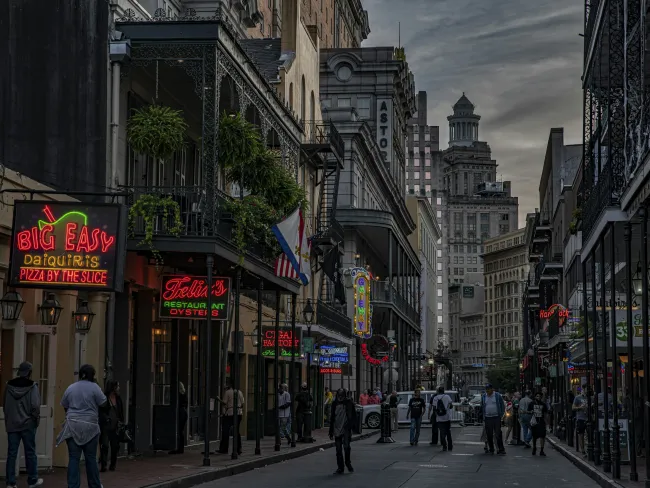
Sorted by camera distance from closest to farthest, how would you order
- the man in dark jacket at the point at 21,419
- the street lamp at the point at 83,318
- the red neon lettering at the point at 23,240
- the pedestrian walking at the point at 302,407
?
the man in dark jacket at the point at 21,419
the red neon lettering at the point at 23,240
the street lamp at the point at 83,318
the pedestrian walking at the point at 302,407

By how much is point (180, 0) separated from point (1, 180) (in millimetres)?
15690

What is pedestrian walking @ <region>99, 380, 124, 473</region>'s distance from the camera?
66.2 ft

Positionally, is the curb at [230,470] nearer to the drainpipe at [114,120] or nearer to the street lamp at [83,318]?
the drainpipe at [114,120]

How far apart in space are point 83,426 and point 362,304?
42.6 metres

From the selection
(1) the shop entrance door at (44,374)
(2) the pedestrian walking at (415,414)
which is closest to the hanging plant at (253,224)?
(1) the shop entrance door at (44,374)

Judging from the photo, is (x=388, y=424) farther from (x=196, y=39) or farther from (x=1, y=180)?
(x=1, y=180)

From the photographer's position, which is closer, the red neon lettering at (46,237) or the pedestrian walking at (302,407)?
the red neon lettering at (46,237)

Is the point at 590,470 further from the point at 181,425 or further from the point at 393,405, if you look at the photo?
the point at 393,405

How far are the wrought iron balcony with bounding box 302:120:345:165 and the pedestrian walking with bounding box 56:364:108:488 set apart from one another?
2945cm

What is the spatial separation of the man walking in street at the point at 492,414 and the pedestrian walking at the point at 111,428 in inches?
461

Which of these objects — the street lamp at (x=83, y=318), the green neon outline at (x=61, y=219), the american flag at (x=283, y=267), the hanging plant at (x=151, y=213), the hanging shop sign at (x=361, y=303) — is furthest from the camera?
the hanging shop sign at (x=361, y=303)

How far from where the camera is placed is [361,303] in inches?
2258

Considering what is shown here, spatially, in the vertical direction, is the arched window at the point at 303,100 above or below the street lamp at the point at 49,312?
above

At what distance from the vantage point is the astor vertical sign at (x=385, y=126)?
80688 mm
